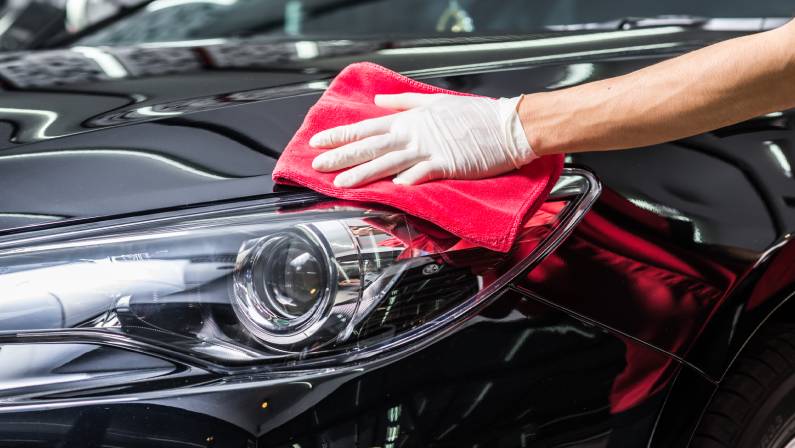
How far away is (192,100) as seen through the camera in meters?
1.25

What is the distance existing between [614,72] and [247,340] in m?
0.67

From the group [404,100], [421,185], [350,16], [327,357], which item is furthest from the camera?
[350,16]

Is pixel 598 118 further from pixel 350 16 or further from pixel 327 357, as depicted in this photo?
pixel 350 16

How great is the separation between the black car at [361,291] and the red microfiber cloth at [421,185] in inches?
0.8

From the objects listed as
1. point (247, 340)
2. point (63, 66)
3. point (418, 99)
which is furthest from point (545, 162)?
point (63, 66)

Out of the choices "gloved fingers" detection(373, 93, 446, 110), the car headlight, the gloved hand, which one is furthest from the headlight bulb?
"gloved fingers" detection(373, 93, 446, 110)

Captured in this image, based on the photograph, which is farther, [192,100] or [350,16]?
[350,16]

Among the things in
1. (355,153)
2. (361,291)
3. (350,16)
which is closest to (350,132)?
(355,153)

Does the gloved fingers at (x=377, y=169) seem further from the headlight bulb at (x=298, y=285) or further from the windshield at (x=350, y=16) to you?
the windshield at (x=350, y=16)

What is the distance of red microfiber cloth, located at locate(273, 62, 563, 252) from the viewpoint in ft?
3.45

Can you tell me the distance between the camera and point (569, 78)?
1261mm

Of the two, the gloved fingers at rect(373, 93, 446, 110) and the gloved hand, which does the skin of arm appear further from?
the gloved fingers at rect(373, 93, 446, 110)

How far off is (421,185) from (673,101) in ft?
1.19

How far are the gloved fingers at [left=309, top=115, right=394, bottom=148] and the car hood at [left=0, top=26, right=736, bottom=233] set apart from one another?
44 millimetres
